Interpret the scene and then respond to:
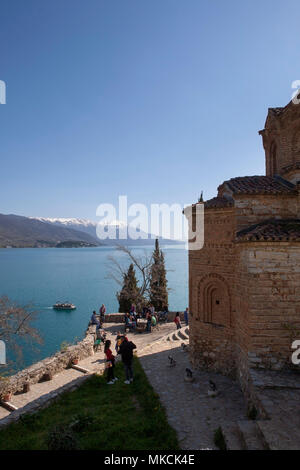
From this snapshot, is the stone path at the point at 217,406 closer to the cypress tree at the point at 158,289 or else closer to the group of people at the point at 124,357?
the group of people at the point at 124,357

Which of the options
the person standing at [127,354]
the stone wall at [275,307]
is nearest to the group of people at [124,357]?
the person standing at [127,354]

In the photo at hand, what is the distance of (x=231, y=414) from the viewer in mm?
6684

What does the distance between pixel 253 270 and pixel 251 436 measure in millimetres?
3428

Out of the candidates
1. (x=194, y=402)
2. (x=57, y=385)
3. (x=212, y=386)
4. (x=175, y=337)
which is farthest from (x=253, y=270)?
(x=175, y=337)

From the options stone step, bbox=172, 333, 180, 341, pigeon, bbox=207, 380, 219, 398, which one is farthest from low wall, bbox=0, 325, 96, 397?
pigeon, bbox=207, 380, 219, 398

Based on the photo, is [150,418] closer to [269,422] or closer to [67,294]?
[269,422]

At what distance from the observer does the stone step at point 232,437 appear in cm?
505

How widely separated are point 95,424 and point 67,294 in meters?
41.5

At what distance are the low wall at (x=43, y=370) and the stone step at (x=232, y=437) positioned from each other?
8.19 meters

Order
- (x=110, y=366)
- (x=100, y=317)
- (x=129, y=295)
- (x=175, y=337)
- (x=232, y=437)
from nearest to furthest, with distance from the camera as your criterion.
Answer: (x=232, y=437) < (x=110, y=366) < (x=175, y=337) < (x=100, y=317) < (x=129, y=295)

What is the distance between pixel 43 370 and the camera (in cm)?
1178

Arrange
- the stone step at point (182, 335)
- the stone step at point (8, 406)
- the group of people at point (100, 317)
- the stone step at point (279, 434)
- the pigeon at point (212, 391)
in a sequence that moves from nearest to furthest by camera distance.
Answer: the stone step at point (279, 434) < the pigeon at point (212, 391) < the stone step at point (8, 406) < the stone step at point (182, 335) < the group of people at point (100, 317)

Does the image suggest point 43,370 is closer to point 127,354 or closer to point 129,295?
point 127,354

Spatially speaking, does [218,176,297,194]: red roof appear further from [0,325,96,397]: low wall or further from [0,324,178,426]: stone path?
[0,325,96,397]: low wall
